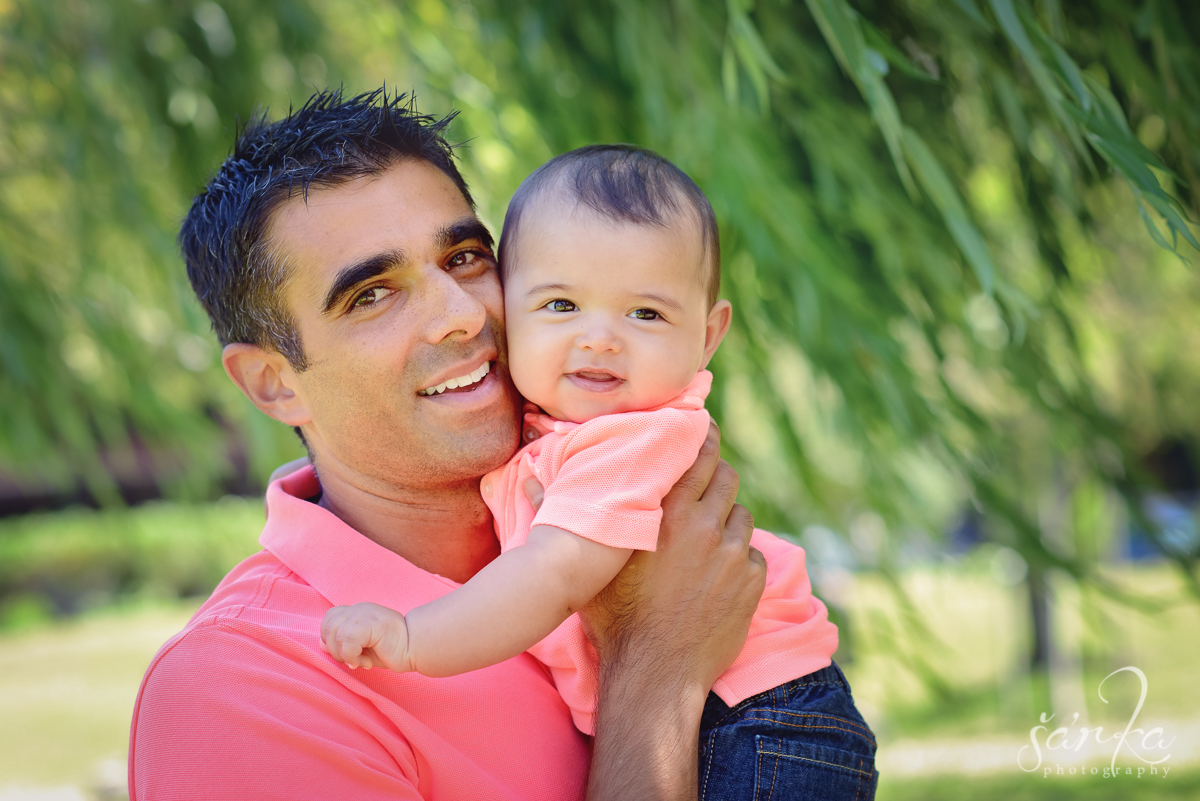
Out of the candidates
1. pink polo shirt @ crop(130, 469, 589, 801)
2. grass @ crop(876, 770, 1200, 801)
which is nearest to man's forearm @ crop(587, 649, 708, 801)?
pink polo shirt @ crop(130, 469, 589, 801)

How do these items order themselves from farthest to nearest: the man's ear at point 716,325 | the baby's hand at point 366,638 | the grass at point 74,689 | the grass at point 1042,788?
the grass at point 74,689 → the grass at point 1042,788 → the man's ear at point 716,325 → the baby's hand at point 366,638

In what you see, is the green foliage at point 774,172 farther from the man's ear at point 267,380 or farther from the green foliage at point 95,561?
the green foliage at point 95,561

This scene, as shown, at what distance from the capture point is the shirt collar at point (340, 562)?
1354mm

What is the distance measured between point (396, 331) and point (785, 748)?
2.66 feet

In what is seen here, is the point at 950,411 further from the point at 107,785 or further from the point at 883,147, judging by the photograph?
the point at 107,785

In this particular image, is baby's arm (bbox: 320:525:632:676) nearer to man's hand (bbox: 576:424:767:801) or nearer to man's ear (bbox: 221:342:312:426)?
man's hand (bbox: 576:424:767:801)

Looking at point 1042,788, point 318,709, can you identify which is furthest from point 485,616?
point 1042,788

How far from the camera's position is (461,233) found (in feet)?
4.95

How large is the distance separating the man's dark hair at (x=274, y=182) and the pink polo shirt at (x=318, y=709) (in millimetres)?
320

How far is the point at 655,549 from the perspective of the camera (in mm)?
1301

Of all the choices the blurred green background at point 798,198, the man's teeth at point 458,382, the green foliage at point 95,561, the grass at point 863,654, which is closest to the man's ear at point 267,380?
the man's teeth at point 458,382

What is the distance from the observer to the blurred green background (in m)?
1.77

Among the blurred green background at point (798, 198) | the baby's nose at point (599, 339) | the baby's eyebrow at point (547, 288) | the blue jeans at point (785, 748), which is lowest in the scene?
the blue jeans at point (785, 748)

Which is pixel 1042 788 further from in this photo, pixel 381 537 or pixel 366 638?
pixel 366 638
